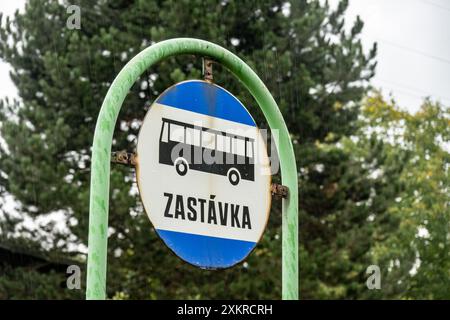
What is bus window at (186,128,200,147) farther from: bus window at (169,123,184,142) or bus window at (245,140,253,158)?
bus window at (245,140,253,158)

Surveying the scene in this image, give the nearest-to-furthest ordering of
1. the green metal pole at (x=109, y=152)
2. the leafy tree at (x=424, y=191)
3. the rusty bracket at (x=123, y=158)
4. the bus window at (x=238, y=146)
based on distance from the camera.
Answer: the green metal pole at (x=109, y=152), the rusty bracket at (x=123, y=158), the bus window at (x=238, y=146), the leafy tree at (x=424, y=191)

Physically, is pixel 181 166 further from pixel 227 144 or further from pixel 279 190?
pixel 279 190

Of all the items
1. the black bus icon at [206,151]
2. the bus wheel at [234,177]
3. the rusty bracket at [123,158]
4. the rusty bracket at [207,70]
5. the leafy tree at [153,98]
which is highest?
the leafy tree at [153,98]

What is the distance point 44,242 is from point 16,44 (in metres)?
3.10

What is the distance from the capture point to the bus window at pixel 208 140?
→ 2.86m

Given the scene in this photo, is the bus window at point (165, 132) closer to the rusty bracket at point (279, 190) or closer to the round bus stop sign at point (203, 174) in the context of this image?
the round bus stop sign at point (203, 174)

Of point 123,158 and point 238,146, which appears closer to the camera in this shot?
point 123,158

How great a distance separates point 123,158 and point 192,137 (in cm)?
30

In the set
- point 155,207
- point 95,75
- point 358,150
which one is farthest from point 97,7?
point 155,207

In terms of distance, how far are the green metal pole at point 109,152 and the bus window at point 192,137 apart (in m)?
0.25

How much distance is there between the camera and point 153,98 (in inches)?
497

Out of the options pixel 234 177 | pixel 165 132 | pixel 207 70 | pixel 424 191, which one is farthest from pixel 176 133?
pixel 424 191

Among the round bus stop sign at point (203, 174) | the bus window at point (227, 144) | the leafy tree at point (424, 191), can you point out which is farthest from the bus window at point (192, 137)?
the leafy tree at point (424, 191)

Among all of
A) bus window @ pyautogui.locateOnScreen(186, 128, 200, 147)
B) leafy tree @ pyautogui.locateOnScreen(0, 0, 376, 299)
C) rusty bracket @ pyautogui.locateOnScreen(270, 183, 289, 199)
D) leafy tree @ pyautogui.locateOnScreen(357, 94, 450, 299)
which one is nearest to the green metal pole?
rusty bracket @ pyautogui.locateOnScreen(270, 183, 289, 199)
